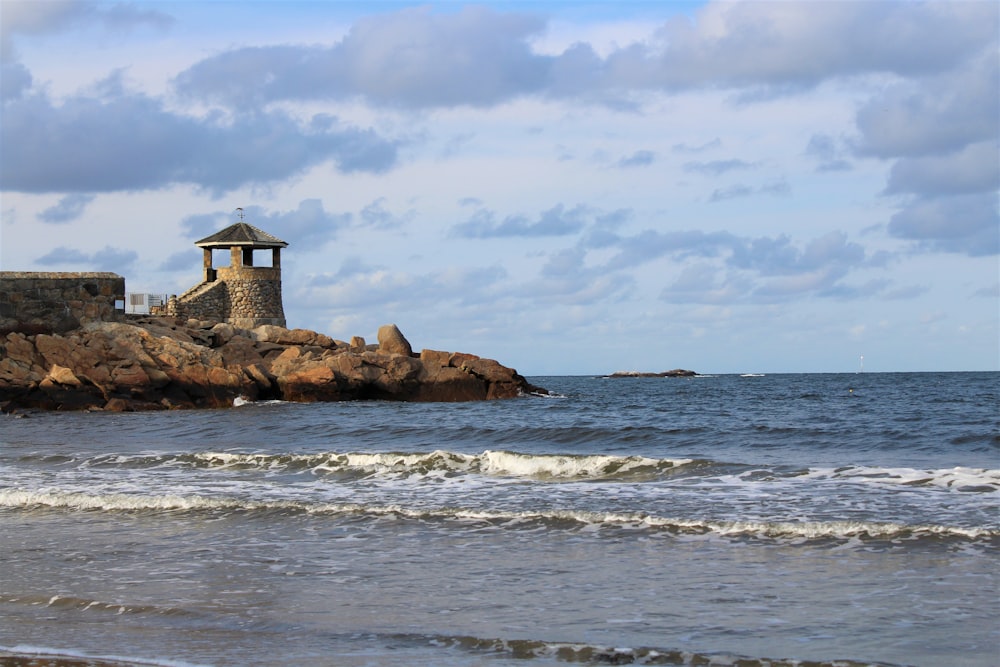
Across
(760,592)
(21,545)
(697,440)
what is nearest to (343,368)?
(697,440)

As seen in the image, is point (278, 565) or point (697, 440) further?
point (697, 440)

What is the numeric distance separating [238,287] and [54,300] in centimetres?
873

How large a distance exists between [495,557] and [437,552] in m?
0.64

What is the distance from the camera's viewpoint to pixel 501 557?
31.8 ft

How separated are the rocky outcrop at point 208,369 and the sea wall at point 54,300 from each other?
2.36 feet

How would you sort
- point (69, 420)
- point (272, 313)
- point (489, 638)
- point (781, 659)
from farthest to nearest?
point (272, 313), point (69, 420), point (489, 638), point (781, 659)

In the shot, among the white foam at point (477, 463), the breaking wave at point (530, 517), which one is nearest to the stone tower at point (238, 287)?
the white foam at point (477, 463)

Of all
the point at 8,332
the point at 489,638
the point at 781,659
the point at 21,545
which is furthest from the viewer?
the point at 8,332

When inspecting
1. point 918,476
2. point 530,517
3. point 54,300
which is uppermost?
point 54,300

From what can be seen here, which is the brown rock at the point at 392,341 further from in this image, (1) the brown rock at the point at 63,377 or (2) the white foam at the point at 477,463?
(2) the white foam at the point at 477,463

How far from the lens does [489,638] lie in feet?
23.0

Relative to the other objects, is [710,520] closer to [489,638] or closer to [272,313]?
[489,638]

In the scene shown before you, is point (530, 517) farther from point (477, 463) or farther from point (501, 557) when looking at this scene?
point (477, 463)

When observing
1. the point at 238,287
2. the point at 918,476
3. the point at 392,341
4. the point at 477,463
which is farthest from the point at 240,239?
the point at 918,476
